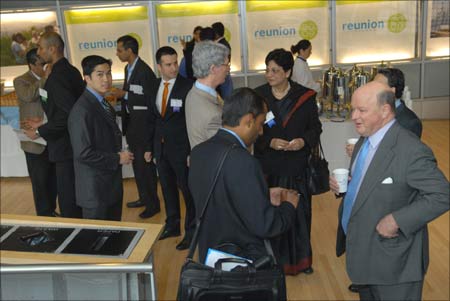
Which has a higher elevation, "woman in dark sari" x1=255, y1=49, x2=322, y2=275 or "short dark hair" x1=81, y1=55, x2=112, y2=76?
"short dark hair" x1=81, y1=55, x2=112, y2=76

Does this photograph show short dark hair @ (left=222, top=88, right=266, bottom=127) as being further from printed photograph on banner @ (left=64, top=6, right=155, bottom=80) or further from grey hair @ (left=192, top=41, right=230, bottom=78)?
printed photograph on banner @ (left=64, top=6, right=155, bottom=80)

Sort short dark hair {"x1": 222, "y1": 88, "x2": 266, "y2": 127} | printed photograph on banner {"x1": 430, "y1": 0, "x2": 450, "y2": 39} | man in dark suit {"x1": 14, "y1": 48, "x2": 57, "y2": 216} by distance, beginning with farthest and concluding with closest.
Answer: printed photograph on banner {"x1": 430, "y1": 0, "x2": 450, "y2": 39}, man in dark suit {"x1": 14, "y1": 48, "x2": 57, "y2": 216}, short dark hair {"x1": 222, "y1": 88, "x2": 266, "y2": 127}

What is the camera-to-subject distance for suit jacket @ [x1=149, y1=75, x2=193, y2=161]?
412 cm

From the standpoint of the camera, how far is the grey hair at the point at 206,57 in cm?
A: 312

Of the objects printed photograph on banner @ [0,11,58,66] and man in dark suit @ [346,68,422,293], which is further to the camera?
printed photograph on banner @ [0,11,58,66]

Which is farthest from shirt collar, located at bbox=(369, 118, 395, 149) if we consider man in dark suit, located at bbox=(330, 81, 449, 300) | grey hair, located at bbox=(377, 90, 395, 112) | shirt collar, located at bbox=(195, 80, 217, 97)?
shirt collar, located at bbox=(195, 80, 217, 97)

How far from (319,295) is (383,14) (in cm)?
619

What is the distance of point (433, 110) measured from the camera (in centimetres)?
850

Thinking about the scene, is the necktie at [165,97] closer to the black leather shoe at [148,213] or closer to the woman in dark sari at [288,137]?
the woman in dark sari at [288,137]

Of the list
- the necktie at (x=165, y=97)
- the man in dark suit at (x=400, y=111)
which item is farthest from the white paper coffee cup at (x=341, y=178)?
the necktie at (x=165, y=97)

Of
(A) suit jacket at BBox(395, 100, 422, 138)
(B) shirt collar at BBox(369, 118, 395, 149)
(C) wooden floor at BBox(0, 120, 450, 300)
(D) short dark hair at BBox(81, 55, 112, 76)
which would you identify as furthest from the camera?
(C) wooden floor at BBox(0, 120, 450, 300)

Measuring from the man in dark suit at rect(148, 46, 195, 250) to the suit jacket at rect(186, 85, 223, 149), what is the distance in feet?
2.93

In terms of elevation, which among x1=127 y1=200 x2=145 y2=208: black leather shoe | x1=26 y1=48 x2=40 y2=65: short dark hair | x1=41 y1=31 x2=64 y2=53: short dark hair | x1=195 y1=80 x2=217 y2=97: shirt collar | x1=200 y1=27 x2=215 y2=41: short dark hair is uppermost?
x1=200 y1=27 x2=215 y2=41: short dark hair

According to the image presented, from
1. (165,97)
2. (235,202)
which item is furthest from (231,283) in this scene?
(165,97)
